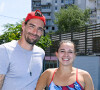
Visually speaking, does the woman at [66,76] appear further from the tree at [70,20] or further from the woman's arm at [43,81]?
the tree at [70,20]

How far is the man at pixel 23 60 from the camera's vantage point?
2.13 meters

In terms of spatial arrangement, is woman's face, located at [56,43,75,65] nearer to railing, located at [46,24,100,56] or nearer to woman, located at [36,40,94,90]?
woman, located at [36,40,94,90]

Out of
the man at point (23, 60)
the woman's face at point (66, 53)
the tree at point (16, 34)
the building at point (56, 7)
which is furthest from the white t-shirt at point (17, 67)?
the building at point (56, 7)

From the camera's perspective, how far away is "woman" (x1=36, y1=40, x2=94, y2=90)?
2289 millimetres

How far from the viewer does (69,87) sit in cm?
227

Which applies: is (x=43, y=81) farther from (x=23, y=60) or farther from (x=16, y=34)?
(x=16, y=34)

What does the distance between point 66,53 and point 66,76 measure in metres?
0.30

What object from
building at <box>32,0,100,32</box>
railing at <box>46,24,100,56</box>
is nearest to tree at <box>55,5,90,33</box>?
building at <box>32,0,100,32</box>

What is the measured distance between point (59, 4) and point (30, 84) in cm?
4642

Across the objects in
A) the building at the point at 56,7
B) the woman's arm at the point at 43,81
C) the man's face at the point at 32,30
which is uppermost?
the building at the point at 56,7

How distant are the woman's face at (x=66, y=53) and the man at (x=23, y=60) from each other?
0.29 meters

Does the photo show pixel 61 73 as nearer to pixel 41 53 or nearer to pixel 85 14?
pixel 41 53

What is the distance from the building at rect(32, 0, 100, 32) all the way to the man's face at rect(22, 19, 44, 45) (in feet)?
136

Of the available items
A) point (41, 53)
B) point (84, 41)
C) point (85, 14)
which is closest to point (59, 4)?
point (85, 14)
